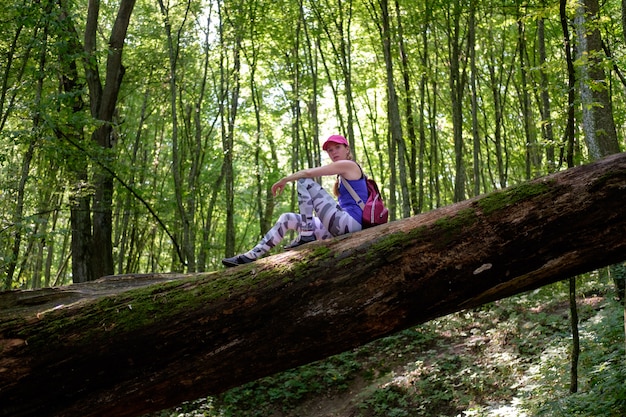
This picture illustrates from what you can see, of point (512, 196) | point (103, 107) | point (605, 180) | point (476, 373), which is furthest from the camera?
point (103, 107)

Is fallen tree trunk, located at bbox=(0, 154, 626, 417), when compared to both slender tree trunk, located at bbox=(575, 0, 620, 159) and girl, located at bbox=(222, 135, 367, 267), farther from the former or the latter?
slender tree trunk, located at bbox=(575, 0, 620, 159)

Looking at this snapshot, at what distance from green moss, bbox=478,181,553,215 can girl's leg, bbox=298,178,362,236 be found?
3.42 ft

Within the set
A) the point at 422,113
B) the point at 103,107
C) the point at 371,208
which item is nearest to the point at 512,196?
the point at 371,208

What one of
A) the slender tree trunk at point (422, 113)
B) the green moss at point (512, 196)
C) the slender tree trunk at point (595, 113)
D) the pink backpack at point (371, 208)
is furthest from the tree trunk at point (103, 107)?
the green moss at point (512, 196)

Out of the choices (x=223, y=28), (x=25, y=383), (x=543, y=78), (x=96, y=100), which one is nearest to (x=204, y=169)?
(x=223, y=28)

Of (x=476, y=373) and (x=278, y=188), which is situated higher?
(x=278, y=188)

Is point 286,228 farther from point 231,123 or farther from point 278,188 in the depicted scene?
point 231,123

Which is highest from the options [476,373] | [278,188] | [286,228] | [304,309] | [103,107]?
[103,107]

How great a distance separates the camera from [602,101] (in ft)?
22.5

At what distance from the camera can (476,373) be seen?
776 centimetres

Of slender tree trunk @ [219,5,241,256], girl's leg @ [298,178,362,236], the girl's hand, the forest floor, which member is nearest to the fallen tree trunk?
girl's leg @ [298,178,362,236]

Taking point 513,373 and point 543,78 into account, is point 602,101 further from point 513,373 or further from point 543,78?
point 543,78

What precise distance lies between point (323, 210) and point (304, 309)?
3.39 feet

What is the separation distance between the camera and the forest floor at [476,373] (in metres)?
5.88
